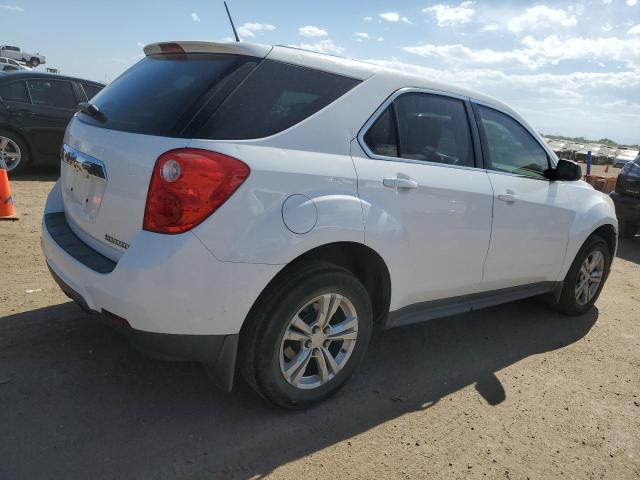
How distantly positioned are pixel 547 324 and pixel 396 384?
6.68 ft

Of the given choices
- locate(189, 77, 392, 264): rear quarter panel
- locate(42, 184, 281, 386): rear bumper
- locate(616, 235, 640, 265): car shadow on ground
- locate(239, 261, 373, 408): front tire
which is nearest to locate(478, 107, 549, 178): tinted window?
locate(189, 77, 392, 264): rear quarter panel

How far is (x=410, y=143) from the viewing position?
310 cm

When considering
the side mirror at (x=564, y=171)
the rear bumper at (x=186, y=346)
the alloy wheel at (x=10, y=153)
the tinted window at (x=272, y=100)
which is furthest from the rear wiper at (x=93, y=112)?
the alloy wheel at (x=10, y=153)

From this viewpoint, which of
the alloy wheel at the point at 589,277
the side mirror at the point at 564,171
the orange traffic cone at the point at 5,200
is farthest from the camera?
the orange traffic cone at the point at 5,200

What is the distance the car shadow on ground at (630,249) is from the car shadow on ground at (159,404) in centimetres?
480

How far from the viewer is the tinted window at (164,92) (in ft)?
7.98

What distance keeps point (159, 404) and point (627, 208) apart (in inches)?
320

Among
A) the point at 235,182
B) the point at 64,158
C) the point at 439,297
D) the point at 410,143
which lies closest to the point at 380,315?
the point at 439,297

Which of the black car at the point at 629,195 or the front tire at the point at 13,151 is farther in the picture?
the black car at the point at 629,195

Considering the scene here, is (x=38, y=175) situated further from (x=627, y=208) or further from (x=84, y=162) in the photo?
(x=627, y=208)

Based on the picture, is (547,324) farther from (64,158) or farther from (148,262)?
(64,158)

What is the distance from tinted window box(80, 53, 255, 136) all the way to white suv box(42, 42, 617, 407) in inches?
0.4

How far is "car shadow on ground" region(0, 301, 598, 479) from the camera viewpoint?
2363 mm

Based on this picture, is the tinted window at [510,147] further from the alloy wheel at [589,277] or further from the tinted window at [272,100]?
the tinted window at [272,100]
